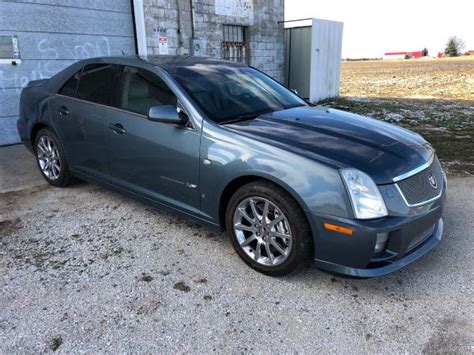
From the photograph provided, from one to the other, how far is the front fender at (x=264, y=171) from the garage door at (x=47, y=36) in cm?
555

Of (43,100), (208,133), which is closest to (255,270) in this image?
(208,133)

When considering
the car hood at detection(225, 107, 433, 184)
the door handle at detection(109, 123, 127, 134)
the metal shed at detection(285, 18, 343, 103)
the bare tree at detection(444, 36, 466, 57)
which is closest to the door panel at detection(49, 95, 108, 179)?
the door handle at detection(109, 123, 127, 134)

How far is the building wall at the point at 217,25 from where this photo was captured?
907 centimetres

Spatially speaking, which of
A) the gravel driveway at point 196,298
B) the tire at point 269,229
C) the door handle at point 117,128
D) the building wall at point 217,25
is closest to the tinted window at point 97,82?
the door handle at point 117,128

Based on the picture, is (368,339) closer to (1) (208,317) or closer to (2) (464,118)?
(1) (208,317)

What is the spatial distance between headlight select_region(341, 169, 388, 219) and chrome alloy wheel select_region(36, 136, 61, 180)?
11.6 ft

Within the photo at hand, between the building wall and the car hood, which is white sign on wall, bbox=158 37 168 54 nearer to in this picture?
the building wall

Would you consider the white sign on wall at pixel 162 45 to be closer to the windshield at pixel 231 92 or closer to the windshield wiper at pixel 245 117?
the windshield at pixel 231 92

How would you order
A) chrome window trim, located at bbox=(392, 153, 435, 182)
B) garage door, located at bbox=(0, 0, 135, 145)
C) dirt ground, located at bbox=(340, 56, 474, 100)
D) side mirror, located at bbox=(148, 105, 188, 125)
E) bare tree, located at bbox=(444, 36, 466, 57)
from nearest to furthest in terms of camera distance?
chrome window trim, located at bbox=(392, 153, 435, 182) < side mirror, located at bbox=(148, 105, 188, 125) < garage door, located at bbox=(0, 0, 135, 145) < dirt ground, located at bbox=(340, 56, 474, 100) < bare tree, located at bbox=(444, 36, 466, 57)

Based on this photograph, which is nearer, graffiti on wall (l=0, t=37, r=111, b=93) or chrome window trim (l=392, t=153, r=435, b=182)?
chrome window trim (l=392, t=153, r=435, b=182)

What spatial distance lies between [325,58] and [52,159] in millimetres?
9945

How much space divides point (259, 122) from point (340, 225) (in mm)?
1176

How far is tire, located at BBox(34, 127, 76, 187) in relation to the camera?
15.6 feet

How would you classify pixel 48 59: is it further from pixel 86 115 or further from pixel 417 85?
pixel 417 85
